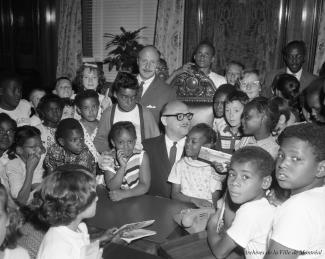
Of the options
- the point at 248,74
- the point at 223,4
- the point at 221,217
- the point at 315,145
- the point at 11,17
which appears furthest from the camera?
the point at 11,17

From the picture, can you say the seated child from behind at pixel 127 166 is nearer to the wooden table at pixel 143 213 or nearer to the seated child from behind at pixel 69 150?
the wooden table at pixel 143 213

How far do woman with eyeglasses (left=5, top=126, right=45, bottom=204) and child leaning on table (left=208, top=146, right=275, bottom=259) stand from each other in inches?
60.7

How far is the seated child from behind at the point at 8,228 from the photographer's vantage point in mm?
1424

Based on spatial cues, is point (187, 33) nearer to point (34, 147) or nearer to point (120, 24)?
point (120, 24)

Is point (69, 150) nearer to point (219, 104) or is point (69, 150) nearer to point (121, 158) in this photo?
point (121, 158)

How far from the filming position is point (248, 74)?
3.60 m

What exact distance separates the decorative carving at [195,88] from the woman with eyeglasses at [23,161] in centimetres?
150

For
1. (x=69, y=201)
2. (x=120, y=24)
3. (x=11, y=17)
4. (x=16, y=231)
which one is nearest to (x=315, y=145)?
(x=69, y=201)

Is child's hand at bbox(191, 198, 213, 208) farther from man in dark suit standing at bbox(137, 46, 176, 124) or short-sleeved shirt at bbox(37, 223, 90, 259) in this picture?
man in dark suit standing at bbox(137, 46, 176, 124)

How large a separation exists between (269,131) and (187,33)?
134 inches

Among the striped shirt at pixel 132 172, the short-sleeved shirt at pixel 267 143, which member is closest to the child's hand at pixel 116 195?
the striped shirt at pixel 132 172

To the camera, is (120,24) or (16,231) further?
(120,24)

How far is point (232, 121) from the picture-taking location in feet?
9.88

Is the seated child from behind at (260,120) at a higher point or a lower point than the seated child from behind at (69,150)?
higher
